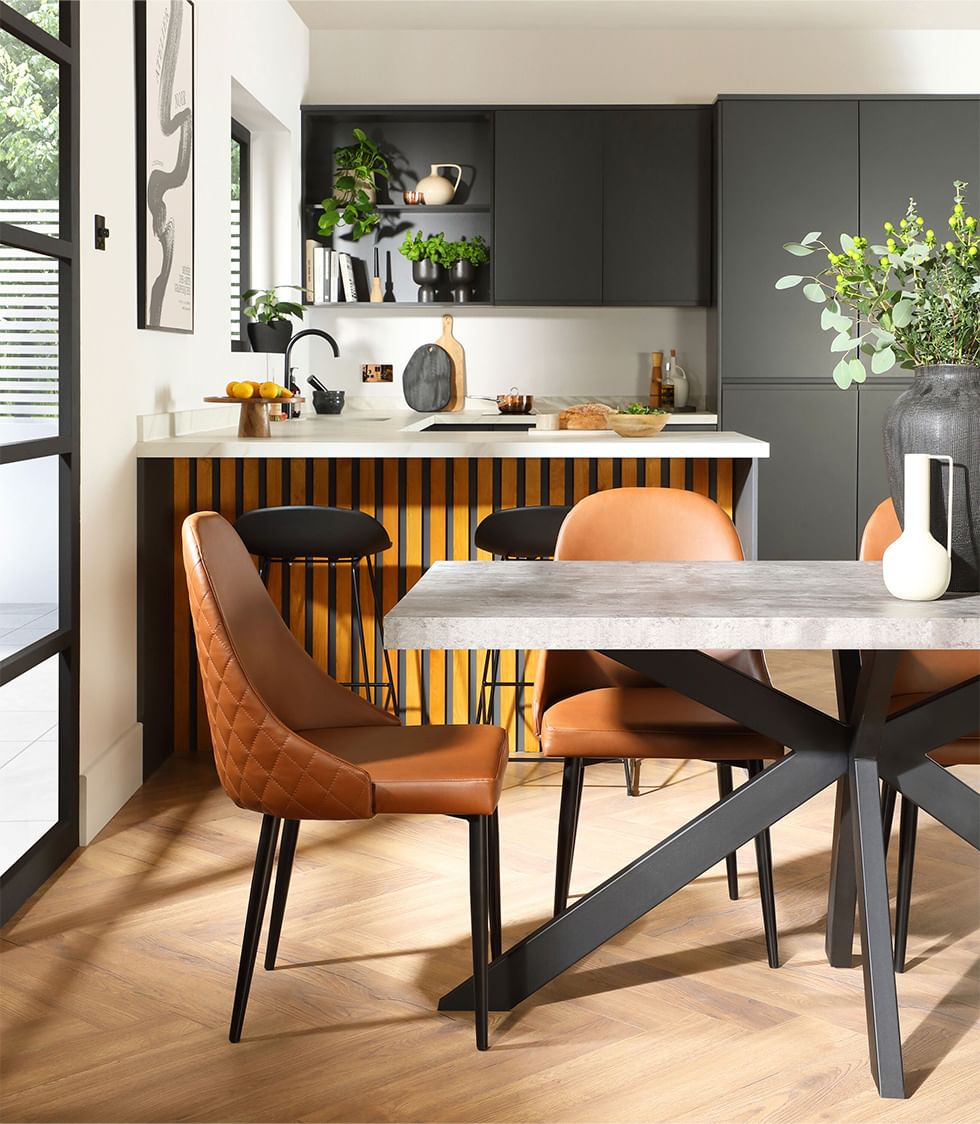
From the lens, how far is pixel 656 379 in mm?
6836

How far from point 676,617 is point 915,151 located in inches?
209

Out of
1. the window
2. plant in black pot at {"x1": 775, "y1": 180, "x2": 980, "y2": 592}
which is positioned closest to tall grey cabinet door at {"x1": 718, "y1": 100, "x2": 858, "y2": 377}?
the window

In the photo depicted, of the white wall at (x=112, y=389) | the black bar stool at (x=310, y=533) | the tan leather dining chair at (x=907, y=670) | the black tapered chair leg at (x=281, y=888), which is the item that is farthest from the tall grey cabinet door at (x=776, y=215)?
the black tapered chair leg at (x=281, y=888)

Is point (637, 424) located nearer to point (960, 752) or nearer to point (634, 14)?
point (960, 752)

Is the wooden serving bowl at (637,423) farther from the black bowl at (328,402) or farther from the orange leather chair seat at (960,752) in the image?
the black bowl at (328,402)

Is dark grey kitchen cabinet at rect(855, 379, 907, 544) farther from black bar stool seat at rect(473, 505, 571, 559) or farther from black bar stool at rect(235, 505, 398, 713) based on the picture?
black bar stool at rect(235, 505, 398, 713)

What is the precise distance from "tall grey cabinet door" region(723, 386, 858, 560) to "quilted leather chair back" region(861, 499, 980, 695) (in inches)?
144

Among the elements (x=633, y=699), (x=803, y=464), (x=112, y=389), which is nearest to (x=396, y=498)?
(x=112, y=389)

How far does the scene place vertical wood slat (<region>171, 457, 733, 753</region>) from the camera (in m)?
3.93

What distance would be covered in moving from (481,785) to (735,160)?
506cm

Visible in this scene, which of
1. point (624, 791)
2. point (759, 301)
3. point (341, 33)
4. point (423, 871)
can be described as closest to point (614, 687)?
point (423, 871)

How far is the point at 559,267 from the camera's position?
665 centimetres

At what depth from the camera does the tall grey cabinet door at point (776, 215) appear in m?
6.39

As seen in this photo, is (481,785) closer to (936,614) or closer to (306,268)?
(936,614)
